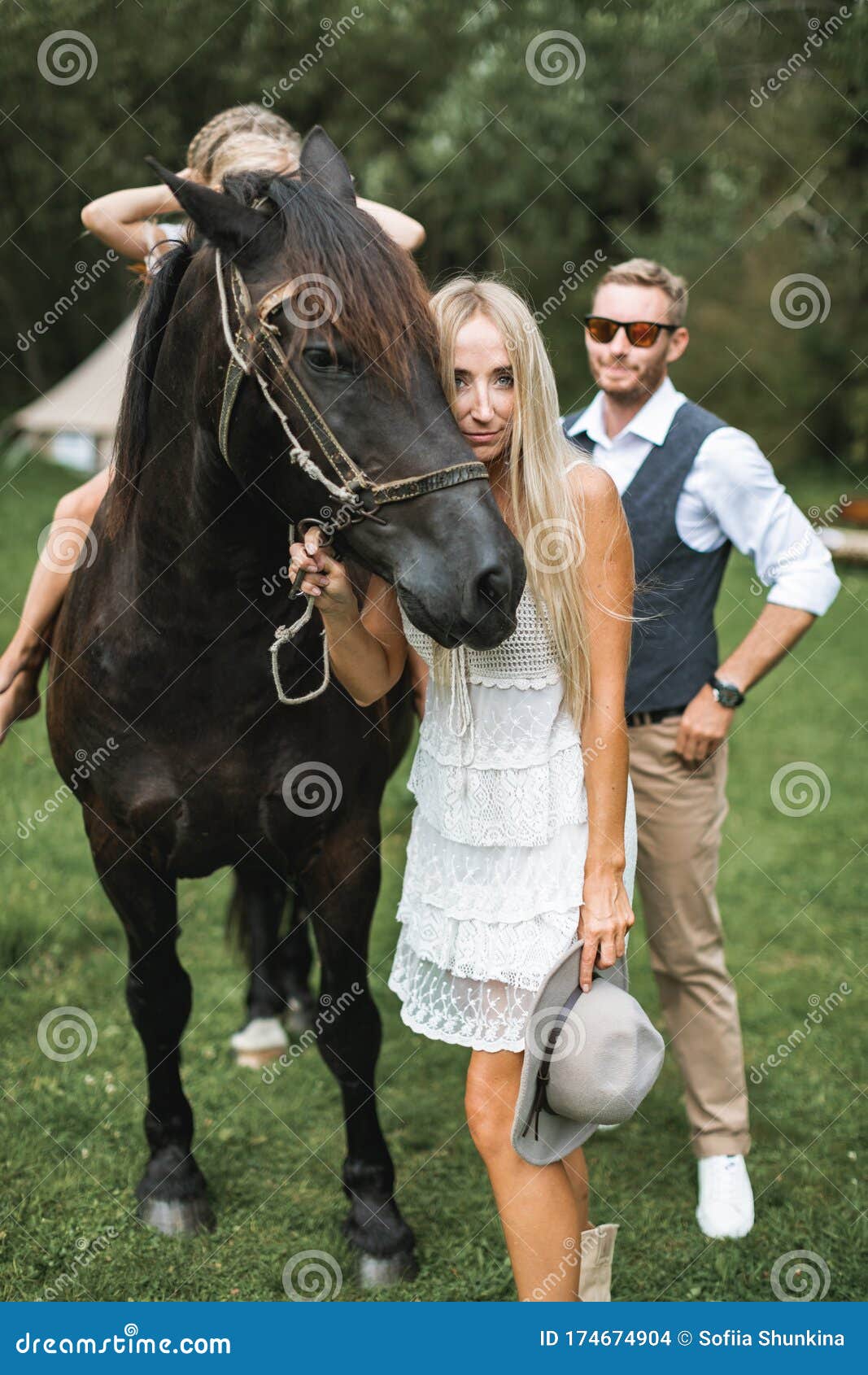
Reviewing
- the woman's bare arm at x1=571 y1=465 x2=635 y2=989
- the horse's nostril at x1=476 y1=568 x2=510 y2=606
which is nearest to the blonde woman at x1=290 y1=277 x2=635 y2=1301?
the woman's bare arm at x1=571 y1=465 x2=635 y2=989

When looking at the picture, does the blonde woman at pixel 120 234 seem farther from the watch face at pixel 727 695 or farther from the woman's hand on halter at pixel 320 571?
the watch face at pixel 727 695

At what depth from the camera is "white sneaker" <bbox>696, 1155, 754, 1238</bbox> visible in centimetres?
349

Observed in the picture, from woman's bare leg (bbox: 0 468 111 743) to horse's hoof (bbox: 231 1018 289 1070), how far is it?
1588 millimetres

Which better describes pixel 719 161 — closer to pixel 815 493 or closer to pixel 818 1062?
pixel 815 493

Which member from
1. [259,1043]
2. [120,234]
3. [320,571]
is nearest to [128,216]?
[120,234]

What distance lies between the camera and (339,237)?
234 cm

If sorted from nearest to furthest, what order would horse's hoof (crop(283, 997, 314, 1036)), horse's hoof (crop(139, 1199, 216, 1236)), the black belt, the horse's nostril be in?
the horse's nostril < horse's hoof (crop(139, 1199, 216, 1236)) < the black belt < horse's hoof (crop(283, 997, 314, 1036))

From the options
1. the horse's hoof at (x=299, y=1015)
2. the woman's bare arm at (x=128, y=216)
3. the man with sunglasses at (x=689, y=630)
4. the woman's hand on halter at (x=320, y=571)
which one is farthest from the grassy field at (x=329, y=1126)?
the woman's bare arm at (x=128, y=216)

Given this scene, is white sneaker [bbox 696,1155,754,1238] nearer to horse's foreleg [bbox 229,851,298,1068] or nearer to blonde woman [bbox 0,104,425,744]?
horse's foreleg [bbox 229,851,298,1068]

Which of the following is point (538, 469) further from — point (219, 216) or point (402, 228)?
point (402, 228)

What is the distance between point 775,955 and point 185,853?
3.31m

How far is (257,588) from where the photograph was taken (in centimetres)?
283

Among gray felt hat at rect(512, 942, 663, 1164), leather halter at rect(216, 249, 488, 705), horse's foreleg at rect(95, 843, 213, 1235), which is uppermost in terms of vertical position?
leather halter at rect(216, 249, 488, 705)

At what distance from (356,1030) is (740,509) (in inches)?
71.1
